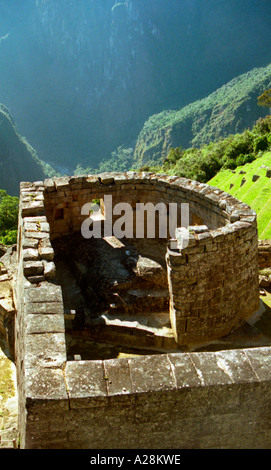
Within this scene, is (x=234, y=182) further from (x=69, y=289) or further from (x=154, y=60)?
(x=154, y=60)

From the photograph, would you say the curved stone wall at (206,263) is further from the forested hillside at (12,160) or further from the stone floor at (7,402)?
the forested hillside at (12,160)

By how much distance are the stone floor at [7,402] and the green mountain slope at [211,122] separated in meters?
80.6

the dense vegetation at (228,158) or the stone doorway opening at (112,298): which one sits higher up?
the dense vegetation at (228,158)

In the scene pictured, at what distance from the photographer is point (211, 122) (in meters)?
92.4

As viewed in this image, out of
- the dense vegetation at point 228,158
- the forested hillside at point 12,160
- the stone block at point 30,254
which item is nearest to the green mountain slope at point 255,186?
the dense vegetation at point 228,158

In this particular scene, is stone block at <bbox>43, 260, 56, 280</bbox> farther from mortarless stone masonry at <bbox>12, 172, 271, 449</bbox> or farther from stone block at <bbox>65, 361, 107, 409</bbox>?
stone block at <bbox>65, 361, 107, 409</bbox>

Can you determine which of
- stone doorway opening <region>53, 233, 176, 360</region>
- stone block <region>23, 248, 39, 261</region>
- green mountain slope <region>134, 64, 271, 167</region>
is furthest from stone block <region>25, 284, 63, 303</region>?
green mountain slope <region>134, 64, 271, 167</region>

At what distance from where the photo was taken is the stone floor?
261 inches

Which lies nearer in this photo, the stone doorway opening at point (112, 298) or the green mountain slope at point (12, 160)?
the stone doorway opening at point (112, 298)

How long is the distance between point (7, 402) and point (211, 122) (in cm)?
9018

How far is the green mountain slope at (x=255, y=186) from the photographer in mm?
22917

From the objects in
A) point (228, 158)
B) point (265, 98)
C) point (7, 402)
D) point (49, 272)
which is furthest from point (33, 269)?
point (265, 98)

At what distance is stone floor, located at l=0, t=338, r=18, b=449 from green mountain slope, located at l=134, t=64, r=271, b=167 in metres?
80.6

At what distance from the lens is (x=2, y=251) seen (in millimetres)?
15719
